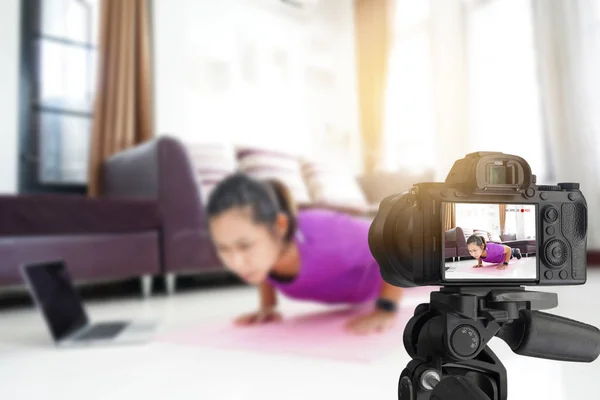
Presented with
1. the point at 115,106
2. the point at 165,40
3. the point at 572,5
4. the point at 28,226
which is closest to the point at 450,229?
the point at 28,226

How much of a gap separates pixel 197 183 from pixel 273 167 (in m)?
0.52

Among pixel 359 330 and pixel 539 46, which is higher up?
pixel 539 46

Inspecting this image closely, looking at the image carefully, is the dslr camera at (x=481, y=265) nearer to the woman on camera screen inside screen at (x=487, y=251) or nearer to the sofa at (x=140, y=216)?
the woman on camera screen inside screen at (x=487, y=251)

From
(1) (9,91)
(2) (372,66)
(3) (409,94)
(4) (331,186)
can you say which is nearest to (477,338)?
(4) (331,186)

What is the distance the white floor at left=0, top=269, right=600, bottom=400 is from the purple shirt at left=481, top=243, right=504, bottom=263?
98mm

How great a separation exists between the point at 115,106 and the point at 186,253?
105cm

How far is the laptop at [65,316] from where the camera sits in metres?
1.05

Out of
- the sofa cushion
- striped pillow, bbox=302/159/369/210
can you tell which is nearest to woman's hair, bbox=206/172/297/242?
the sofa cushion

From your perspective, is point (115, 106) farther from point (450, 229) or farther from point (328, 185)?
point (450, 229)

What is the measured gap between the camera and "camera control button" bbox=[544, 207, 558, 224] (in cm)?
36

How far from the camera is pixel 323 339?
101cm

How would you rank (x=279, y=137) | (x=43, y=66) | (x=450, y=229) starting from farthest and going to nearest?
(x=279, y=137) → (x=43, y=66) → (x=450, y=229)

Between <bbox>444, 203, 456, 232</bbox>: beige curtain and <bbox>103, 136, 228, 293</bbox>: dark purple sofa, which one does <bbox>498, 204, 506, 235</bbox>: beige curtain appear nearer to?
<bbox>444, 203, 456, 232</bbox>: beige curtain


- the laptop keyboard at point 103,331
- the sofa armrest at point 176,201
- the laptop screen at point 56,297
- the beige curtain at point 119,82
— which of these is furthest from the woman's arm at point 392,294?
the beige curtain at point 119,82
